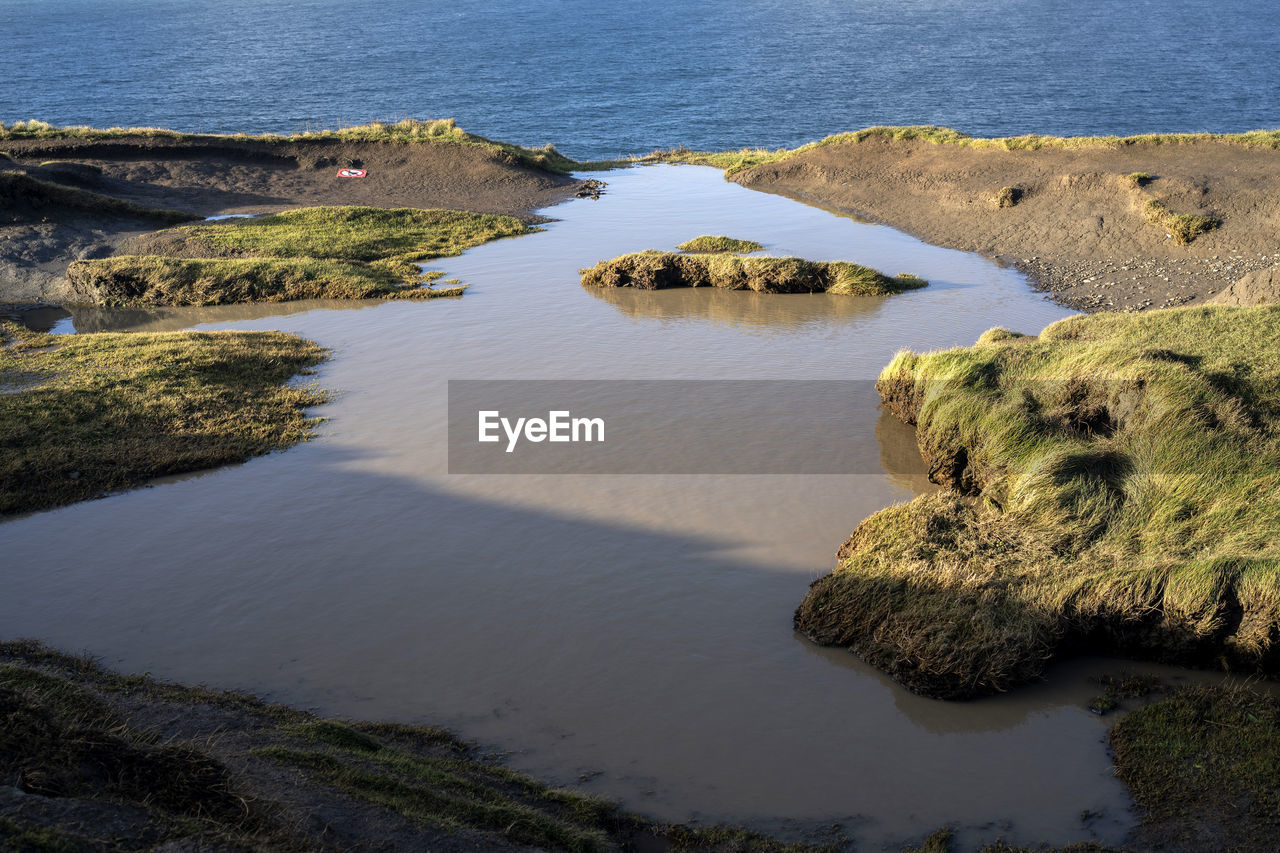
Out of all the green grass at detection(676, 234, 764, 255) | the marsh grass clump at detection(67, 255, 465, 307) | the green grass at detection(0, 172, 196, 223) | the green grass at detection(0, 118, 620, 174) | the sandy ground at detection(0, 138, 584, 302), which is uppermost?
the green grass at detection(0, 118, 620, 174)

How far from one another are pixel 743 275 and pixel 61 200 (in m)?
22.8

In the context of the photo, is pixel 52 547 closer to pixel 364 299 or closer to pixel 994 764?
pixel 994 764

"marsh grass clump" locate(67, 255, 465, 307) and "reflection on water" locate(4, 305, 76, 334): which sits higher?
"marsh grass clump" locate(67, 255, 465, 307)

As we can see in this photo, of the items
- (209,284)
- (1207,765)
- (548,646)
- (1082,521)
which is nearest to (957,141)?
(209,284)

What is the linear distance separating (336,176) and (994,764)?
38132 mm

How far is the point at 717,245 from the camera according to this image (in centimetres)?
2886

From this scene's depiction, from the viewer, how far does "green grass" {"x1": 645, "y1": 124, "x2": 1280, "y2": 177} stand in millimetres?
31219

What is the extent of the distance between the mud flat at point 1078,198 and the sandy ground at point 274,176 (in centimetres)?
1077

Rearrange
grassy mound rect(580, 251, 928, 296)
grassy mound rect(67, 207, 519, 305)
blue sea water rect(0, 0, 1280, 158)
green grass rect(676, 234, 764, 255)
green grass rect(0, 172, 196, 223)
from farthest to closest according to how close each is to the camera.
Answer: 1. blue sea water rect(0, 0, 1280, 158)
2. green grass rect(0, 172, 196, 223)
3. green grass rect(676, 234, 764, 255)
4. grassy mound rect(67, 207, 519, 305)
5. grassy mound rect(580, 251, 928, 296)

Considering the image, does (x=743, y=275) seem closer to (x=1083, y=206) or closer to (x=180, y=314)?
(x=1083, y=206)

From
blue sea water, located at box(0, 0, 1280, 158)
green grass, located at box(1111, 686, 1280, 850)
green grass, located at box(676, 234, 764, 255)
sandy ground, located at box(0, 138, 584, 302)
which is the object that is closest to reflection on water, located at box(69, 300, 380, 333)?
sandy ground, located at box(0, 138, 584, 302)

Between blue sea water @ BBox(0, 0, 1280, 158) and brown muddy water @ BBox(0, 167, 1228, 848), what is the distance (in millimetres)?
48273

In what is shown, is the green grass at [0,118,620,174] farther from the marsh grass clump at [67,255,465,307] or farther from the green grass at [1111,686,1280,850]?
the green grass at [1111,686,1280,850]

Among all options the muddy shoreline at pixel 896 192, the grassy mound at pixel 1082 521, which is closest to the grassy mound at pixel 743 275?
the muddy shoreline at pixel 896 192
